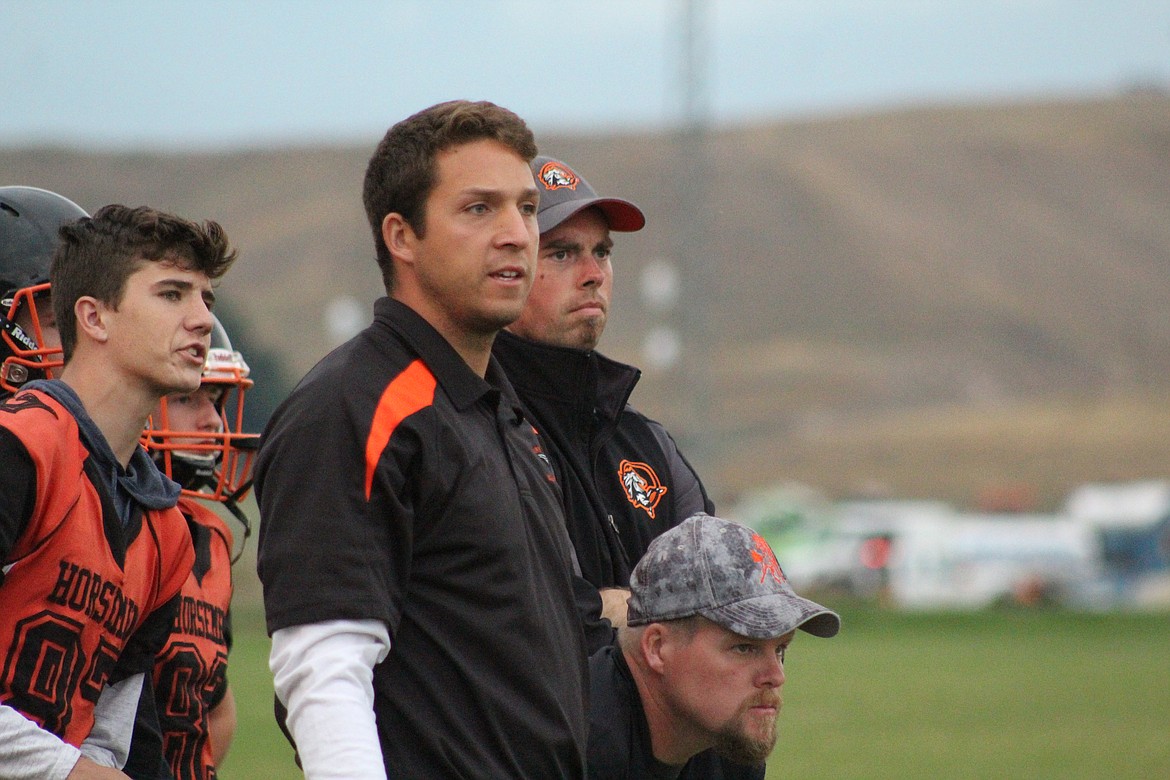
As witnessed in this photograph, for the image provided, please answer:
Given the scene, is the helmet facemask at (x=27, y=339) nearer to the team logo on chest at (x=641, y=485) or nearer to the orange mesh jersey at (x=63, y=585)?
the orange mesh jersey at (x=63, y=585)

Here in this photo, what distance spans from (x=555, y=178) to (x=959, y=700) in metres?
13.3

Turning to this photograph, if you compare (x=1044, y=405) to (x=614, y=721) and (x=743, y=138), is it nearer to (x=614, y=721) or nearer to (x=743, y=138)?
(x=743, y=138)

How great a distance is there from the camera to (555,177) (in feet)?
13.9

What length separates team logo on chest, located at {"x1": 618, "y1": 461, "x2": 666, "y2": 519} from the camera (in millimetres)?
3982

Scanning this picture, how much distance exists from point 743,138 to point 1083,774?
10270 cm

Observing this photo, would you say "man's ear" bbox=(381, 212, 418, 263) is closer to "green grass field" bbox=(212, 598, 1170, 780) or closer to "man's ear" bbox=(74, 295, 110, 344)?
"man's ear" bbox=(74, 295, 110, 344)

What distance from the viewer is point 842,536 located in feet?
110

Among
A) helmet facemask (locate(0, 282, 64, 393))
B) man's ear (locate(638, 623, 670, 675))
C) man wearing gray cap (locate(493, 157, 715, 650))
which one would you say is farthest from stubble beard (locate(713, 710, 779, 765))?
helmet facemask (locate(0, 282, 64, 393))

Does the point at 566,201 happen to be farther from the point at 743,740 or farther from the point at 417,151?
the point at 743,740

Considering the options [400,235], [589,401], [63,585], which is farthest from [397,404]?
[589,401]

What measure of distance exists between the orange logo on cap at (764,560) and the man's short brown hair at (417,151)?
1019 mm

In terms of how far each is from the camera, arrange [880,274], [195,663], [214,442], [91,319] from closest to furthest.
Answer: [91,319], [195,663], [214,442], [880,274]

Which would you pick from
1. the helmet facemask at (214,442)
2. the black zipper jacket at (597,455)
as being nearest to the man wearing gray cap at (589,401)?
the black zipper jacket at (597,455)

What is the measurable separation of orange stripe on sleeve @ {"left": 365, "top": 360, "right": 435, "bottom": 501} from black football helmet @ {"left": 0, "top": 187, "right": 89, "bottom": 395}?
1162 mm
